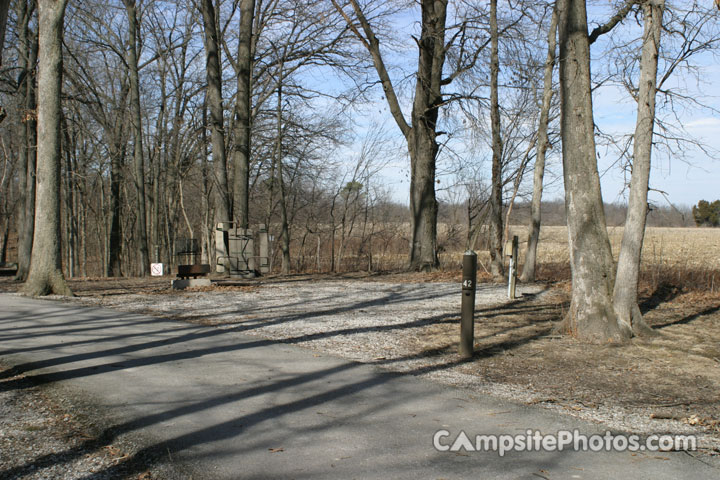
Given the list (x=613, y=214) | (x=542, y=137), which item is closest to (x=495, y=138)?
(x=542, y=137)

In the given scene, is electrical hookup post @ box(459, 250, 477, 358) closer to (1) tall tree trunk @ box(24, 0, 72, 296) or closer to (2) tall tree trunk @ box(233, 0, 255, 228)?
(1) tall tree trunk @ box(24, 0, 72, 296)

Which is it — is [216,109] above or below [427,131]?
above

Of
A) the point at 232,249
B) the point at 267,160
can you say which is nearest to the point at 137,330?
the point at 232,249

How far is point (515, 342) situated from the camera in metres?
7.48

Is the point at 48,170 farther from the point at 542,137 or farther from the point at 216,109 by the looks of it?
the point at 542,137

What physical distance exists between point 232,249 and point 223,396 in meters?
13.0

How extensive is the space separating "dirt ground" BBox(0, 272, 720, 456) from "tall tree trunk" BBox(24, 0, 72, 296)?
90 cm

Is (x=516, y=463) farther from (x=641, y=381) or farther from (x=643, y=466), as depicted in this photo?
(x=641, y=381)

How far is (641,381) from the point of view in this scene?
5.65 m

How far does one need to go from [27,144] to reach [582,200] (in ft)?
62.0

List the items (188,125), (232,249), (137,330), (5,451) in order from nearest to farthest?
(5,451) < (137,330) < (232,249) < (188,125)

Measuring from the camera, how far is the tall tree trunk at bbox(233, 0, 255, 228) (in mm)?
18547

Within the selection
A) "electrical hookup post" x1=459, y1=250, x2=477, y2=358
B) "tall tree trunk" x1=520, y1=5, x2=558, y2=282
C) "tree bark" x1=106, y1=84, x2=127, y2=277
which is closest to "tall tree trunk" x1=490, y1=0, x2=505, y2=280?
"tall tree trunk" x1=520, y1=5, x2=558, y2=282

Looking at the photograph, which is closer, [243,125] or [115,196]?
[243,125]
